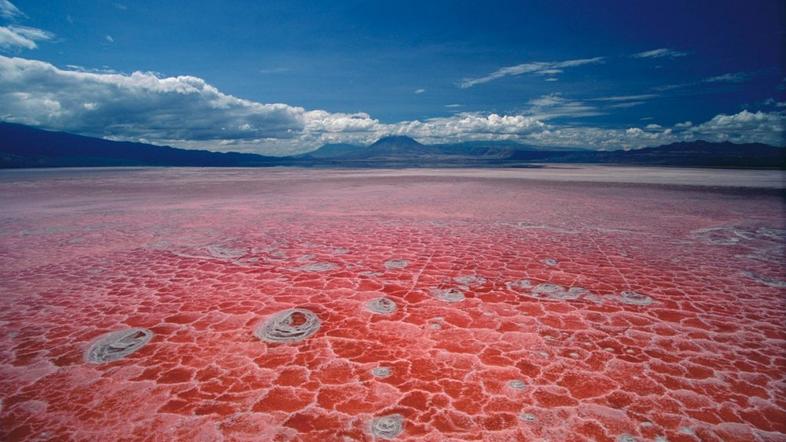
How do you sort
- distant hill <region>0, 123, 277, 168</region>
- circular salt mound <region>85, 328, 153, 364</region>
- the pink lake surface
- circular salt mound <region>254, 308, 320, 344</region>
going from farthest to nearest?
1. distant hill <region>0, 123, 277, 168</region>
2. circular salt mound <region>254, 308, 320, 344</region>
3. circular salt mound <region>85, 328, 153, 364</region>
4. the pink lake surface

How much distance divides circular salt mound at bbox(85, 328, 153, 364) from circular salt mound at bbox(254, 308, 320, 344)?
1128mm

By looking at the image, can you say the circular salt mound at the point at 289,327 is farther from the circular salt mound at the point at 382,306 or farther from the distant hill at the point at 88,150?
the distant hill at the point at 88,150

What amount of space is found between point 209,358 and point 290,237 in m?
5.09

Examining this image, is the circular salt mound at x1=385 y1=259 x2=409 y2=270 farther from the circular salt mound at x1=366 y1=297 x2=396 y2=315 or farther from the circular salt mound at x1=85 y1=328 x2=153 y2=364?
the circular salt mound at x1=85 y1=328 x2=153 y2=364

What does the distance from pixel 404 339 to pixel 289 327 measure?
1.27 meters

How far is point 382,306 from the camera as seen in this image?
4516 millimetres

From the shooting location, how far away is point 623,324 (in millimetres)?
3955

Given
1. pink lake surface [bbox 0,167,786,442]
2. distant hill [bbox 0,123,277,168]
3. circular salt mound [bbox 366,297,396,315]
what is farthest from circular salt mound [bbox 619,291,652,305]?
distant hill [bbox 0,123,277,168]

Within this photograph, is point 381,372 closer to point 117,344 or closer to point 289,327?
point 289,327

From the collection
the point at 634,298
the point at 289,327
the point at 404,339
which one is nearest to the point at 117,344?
the point at 289,327

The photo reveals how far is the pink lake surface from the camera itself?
259 centimetres

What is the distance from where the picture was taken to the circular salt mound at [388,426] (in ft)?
8.11

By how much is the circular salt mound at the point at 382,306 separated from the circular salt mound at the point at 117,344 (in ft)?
7.75

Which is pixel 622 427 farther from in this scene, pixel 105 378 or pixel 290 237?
pixel 290 237
